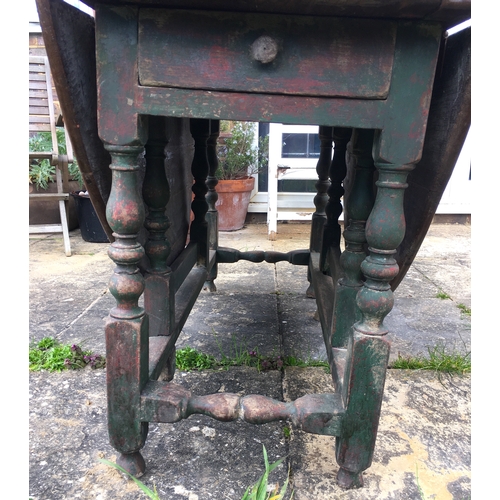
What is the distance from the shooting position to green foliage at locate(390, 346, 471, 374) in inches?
69.9

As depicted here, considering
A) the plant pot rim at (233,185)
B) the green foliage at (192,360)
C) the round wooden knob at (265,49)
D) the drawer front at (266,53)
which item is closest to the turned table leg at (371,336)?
the drawer front at (266,53)

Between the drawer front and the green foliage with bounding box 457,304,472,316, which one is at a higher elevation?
the drawer front

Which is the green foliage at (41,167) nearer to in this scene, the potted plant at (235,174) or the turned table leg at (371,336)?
the potted plant at (235,174)

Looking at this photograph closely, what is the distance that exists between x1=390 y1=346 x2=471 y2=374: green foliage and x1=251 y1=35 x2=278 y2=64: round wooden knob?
53.3 inches

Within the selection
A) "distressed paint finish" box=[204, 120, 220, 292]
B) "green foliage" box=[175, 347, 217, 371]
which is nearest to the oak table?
"green foliage" box=[175, 347, 217, 371]

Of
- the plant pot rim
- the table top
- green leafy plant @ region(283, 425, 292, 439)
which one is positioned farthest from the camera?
the plant pot rim

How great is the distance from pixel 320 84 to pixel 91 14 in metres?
0.67

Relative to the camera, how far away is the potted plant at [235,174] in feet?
13.7

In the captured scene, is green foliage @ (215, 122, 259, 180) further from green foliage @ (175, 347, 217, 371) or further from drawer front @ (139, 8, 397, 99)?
drawer front @ (139, 8, 397, 99)

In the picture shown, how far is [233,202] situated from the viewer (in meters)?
4.26

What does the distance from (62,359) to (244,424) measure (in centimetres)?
81

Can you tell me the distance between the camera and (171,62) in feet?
Result: 3.27

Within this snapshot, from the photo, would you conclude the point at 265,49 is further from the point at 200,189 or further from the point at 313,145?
the point at 313,145
